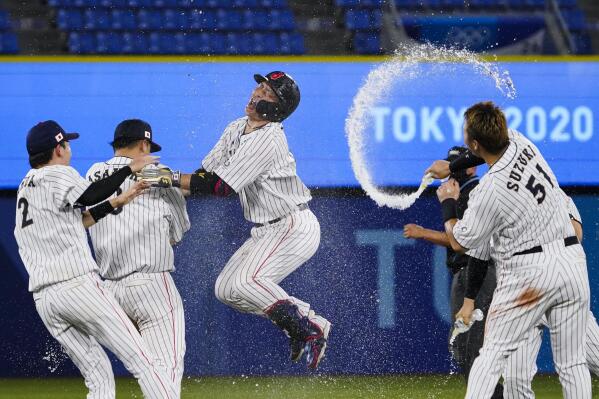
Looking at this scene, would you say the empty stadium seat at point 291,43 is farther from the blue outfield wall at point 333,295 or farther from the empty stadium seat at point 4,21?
the empty stadium seat at point 4,21

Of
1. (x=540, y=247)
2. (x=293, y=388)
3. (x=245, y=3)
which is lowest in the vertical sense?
(x=293, y=388)

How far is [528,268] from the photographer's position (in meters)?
5.82

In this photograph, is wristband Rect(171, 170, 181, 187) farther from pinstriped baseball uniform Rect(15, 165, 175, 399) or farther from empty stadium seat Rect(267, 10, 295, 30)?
empty stadium seat Rect(267, 10, 295, 30)

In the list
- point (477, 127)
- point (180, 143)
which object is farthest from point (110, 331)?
point (180, 143)

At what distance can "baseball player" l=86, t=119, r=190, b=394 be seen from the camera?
6.86 metres

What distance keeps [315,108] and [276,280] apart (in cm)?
322

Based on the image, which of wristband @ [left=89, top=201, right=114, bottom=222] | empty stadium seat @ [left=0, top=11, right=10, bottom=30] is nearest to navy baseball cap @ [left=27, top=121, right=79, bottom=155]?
wristband @ [left=89, top=201, right=114, bottom=222]

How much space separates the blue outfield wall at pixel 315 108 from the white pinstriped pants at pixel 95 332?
3826 mm

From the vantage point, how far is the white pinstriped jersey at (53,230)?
6.26m

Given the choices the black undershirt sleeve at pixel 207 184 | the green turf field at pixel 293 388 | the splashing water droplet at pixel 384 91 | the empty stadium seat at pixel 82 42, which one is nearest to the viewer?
the black undershirt sleeve at pixel 207 184

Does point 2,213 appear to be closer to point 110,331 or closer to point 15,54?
point 15,54

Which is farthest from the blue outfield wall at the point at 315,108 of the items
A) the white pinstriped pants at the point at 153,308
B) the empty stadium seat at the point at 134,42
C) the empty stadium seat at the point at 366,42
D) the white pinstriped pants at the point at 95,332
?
the white pinstriped pants at the point at 95,332

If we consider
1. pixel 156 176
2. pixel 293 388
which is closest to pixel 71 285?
pixel 156 176

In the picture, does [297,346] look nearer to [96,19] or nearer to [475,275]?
[475,275]
